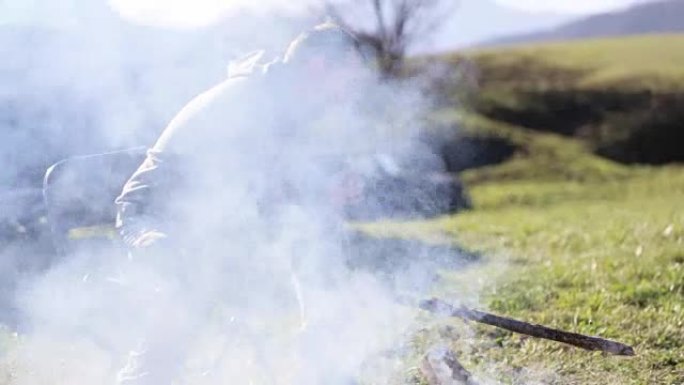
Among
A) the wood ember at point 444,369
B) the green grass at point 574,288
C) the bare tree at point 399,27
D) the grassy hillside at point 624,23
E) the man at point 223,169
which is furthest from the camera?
the grassy hillside at point 624,23

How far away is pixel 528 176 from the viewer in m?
21.6

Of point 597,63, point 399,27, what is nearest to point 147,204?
point 399,27

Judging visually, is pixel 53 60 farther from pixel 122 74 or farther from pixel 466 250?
pixel 466 250

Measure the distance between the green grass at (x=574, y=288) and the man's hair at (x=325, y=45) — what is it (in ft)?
6.17

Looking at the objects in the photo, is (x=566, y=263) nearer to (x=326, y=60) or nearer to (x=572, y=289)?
(x=572, y=289)

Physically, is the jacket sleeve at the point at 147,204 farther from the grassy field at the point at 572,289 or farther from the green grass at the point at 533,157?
the green grass at the point at 533,157

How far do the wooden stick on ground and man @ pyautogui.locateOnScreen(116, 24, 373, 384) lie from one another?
4.28 feet

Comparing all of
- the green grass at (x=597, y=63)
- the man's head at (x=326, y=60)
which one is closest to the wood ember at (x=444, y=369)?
the man's head at (x=326, y=60)

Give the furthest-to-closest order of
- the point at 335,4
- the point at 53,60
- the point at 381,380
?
the point at 335,4 → the point at 53,60 → the point at 381,380

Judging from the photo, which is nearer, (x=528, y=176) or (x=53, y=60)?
(x=53, y=60)

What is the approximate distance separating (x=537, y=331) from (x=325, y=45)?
1899 millimetres

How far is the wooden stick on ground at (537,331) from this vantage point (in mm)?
3957

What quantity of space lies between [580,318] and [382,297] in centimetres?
133

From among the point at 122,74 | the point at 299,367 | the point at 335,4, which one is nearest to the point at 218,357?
the point at 299,367
